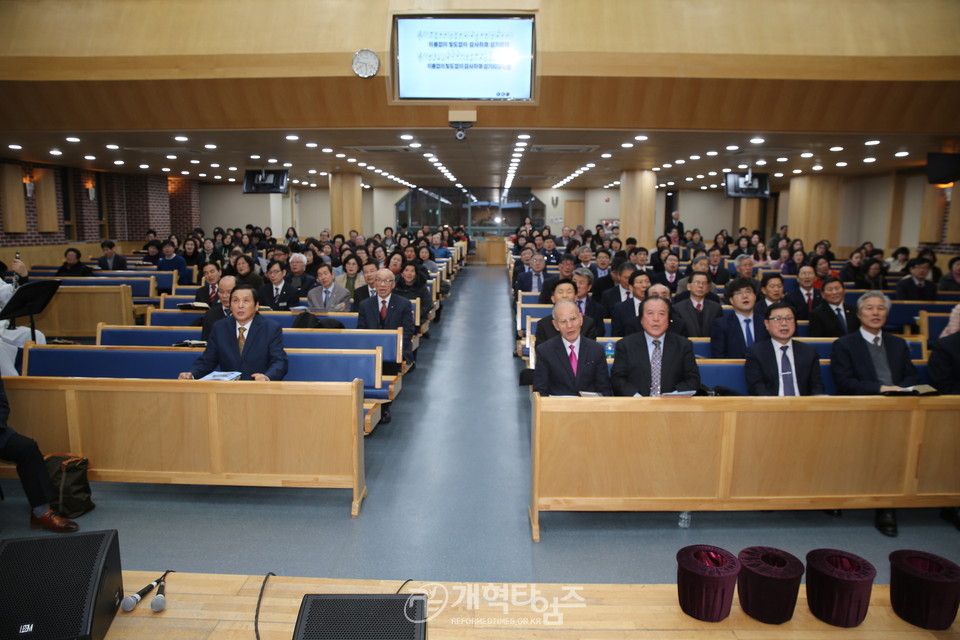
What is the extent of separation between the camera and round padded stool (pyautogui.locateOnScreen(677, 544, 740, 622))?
2.46 metres

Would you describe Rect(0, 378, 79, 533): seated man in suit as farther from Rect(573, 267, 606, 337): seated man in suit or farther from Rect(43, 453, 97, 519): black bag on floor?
Rect(573, 267, 606, 337): seated man in suit

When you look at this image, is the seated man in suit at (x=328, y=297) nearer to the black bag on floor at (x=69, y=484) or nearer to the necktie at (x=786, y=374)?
the black bag on floor at (x=69, y=484)

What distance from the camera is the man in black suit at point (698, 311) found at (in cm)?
650

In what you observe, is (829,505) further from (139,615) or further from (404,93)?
(404,93)

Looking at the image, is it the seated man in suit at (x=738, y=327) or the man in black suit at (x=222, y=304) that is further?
the man in black suit at (x=222, y=304)

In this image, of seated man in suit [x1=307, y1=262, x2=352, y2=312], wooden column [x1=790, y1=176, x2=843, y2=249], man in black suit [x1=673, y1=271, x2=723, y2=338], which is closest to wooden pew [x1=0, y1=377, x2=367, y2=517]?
man in black suit [x1=673, y1=271, x2=723, y2=338]

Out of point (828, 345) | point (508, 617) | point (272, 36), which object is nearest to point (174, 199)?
point (272, 36)

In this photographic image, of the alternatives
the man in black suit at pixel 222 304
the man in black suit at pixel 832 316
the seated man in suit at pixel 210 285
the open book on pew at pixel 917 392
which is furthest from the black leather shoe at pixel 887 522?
the seated man in suit at pixel 210 285

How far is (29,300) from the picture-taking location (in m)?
6.14

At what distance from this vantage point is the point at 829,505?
A: 161 inches

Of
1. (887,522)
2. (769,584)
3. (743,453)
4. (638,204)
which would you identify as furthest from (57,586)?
(638,204)

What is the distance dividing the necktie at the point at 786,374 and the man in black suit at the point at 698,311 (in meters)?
1.69

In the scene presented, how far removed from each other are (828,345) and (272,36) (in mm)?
7547

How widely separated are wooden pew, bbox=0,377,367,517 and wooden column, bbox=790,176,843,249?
18.2m
